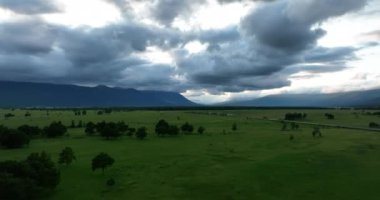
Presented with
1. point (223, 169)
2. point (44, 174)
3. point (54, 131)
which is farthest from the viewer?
point (54, 131)

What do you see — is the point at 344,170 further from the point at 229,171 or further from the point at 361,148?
the point at 361,148

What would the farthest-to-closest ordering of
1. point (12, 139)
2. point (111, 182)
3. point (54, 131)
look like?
point (54, 131) → point (12, 139) → point (111, 182)

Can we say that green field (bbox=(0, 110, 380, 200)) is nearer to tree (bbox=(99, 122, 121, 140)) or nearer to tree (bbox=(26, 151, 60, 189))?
tree (bbox=(26, 151, 60, 189))

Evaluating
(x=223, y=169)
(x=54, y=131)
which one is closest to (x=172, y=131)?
(x=54, y=131)

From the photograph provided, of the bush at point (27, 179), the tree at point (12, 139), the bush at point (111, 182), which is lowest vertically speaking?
the bush at point (111, 182)

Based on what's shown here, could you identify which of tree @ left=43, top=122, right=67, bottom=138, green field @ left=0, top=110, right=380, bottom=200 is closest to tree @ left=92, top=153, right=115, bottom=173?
green field @ left=0, top=110, right=380, bottom=200

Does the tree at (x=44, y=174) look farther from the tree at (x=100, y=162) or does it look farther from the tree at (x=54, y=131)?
the tree at (x=54, y=131)

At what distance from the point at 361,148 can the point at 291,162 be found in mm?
30451

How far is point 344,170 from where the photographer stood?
77375 mm

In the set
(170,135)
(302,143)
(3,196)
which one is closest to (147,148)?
(170,135)

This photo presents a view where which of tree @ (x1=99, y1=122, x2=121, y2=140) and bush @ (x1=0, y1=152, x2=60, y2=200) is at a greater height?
tree @ (x1=99, y1=122, x2=121, y2=140)

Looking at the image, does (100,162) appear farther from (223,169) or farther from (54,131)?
(54,131)

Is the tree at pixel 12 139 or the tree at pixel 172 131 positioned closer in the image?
the tree at pixel 12 139

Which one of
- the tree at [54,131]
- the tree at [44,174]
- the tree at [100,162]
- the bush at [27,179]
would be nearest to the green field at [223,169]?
the tree at [100,162]
